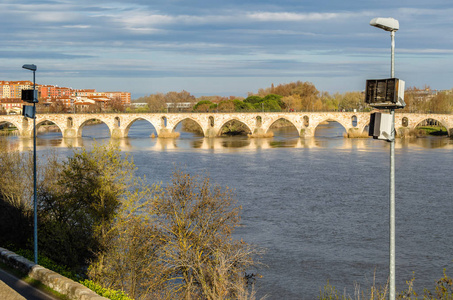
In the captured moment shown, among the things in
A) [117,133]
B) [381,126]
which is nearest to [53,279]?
[381,126]

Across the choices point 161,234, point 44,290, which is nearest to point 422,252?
point 161,234

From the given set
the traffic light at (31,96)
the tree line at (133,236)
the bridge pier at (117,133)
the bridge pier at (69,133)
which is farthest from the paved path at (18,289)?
the bridge pier at (69,133)

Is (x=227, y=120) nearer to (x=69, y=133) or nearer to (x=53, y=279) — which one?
(x=69, y=133)

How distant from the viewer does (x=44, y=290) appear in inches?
504

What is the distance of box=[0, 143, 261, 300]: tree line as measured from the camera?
17.0 m

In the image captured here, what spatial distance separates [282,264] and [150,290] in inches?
240

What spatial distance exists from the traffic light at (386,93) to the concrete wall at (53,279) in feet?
20.5

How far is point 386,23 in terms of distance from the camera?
900 cm

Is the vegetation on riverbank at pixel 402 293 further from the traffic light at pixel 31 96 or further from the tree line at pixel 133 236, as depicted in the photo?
the traffic light at pixel 31 96

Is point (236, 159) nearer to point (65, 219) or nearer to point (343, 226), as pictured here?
point (343, 226)

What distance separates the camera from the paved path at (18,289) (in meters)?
10.4

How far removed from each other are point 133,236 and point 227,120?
61.6 metres

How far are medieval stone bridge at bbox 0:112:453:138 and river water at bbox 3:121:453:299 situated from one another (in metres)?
16.2

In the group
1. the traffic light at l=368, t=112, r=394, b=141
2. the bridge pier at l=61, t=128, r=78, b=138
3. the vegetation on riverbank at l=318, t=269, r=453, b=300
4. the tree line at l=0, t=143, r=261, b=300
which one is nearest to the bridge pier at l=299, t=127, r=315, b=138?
the bridge pier at l=61, t=128, r=78, b=138
